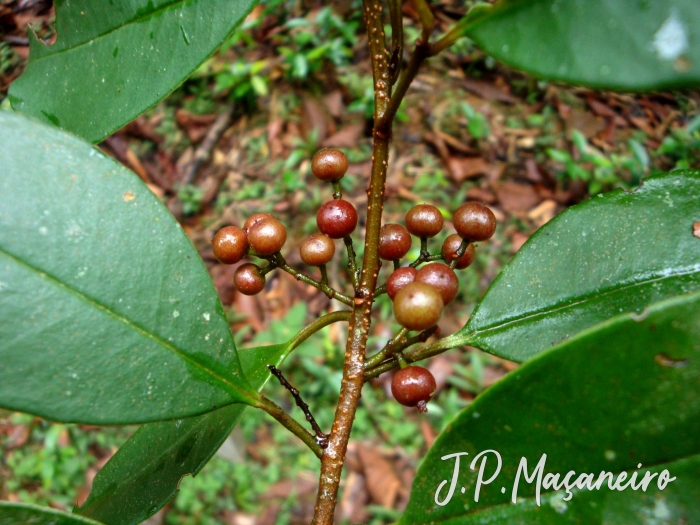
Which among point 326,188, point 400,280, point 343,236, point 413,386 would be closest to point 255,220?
point 343,236

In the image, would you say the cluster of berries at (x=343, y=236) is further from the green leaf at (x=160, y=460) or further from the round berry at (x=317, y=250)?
the green leaf at (x=160, y=460)

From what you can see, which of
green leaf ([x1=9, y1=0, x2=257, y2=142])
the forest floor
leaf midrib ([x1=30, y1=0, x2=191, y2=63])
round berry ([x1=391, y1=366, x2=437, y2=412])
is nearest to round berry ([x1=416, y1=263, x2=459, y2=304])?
round berry ([x1=391, y1=366, x2=437, y2=412])

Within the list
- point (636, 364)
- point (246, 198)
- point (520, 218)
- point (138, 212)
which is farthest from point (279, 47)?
point (636, 364)

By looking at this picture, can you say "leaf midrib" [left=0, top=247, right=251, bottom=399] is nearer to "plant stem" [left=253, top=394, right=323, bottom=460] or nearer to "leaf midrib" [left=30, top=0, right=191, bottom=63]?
"plant stem" [left=253, top=394, right=323, bottom=460]

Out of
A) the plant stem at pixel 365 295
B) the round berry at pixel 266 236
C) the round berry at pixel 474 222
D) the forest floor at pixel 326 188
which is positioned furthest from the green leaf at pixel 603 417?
the forest floor at pixel 326 188

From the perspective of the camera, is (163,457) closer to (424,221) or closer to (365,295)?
(365,295)
